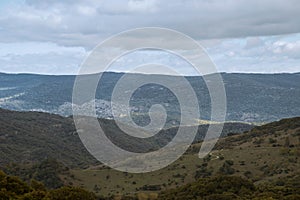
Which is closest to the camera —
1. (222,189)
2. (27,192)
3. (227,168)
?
(27,192)

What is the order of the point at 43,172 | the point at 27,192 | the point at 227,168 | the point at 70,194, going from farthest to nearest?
the point at 43,172
the point at 227,168
the point at 70,194
the point at 27,192

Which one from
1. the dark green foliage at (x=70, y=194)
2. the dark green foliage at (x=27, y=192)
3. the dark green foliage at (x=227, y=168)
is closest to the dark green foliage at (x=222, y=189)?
the dark green foliage at (x=70, y=194)

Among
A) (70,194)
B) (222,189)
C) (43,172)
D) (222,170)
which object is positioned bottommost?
(43,172)

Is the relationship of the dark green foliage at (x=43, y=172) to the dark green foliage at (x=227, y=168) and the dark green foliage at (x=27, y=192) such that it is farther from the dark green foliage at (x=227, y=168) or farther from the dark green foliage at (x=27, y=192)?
the dark green foliage at (x=27, y=192)

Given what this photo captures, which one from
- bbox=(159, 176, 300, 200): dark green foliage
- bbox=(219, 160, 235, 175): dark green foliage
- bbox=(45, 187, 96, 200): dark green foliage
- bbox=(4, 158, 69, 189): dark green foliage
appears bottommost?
bbox=(4, 158, 69, 189): dark green foliage

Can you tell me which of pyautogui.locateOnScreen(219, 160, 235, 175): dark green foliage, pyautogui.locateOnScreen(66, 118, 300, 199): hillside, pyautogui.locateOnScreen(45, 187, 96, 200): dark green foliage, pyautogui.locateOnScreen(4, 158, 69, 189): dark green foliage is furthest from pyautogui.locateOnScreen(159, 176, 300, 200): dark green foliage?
pyautogui.locateOnScreen(4, 158, 69, 189): dark green foliage

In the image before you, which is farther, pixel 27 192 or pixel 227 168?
pixel 227 168

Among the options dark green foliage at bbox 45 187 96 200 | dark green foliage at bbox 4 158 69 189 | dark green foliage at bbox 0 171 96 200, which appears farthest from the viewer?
dark green foliage at bbox 4 158 69 189

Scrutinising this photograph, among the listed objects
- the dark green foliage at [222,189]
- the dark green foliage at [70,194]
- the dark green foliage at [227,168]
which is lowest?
the dark green foliage at [227,168]

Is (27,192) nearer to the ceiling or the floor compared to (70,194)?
nearer to the ceiling

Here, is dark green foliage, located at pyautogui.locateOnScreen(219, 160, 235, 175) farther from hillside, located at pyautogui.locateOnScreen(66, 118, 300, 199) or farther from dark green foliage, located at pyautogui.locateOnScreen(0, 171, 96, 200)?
dark green foliage, located at pyautogui.locateOnScreen(0, 171, 96, 200)

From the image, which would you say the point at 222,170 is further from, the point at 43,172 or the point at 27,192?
the point at 27,192

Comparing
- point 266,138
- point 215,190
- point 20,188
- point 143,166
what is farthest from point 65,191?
point 266,138

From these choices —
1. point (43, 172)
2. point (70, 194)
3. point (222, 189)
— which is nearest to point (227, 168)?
point (222, 189)
